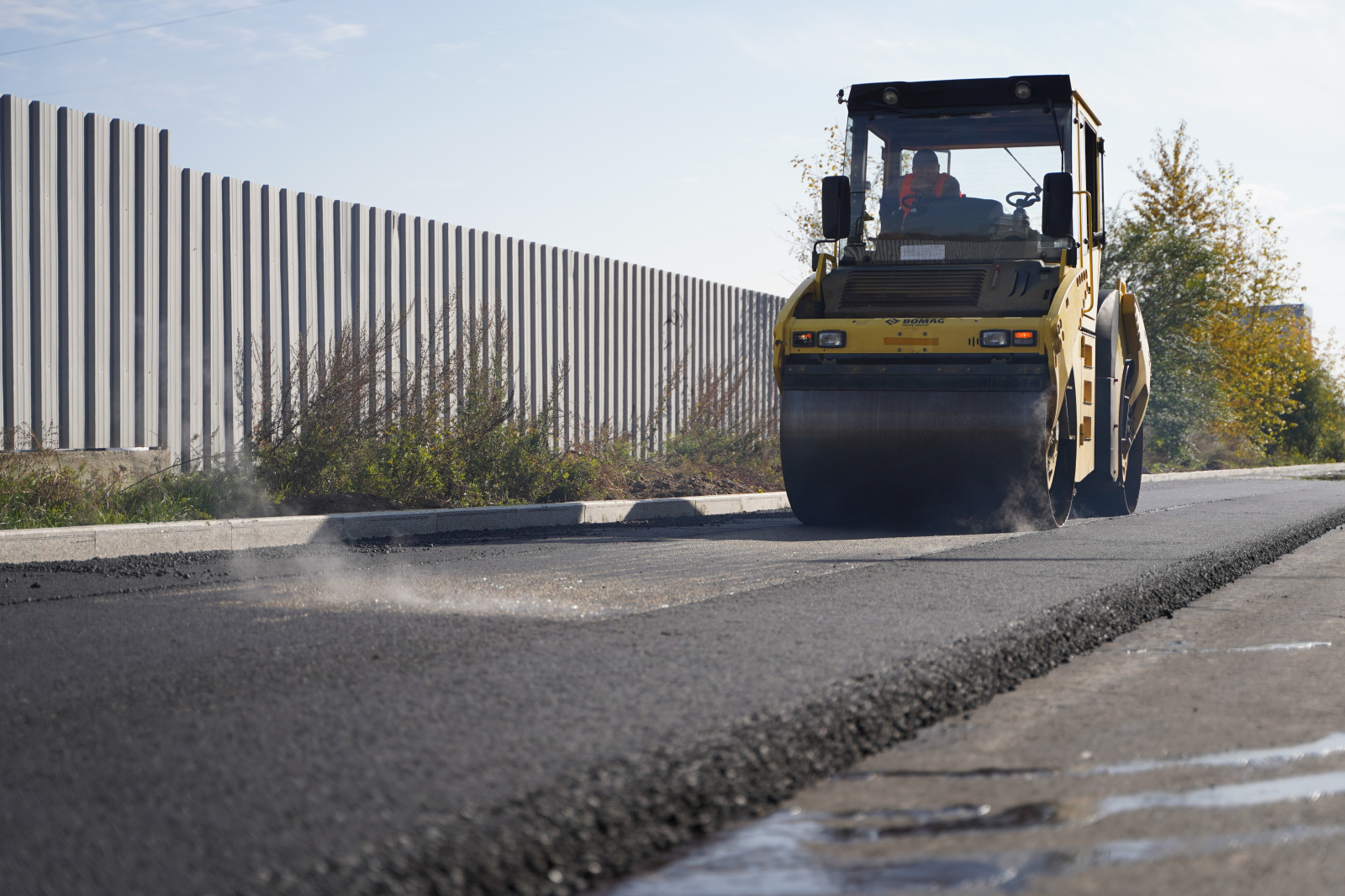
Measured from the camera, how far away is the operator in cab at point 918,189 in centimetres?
1014

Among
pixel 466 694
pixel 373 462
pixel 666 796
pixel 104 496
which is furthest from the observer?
pixel 373 462

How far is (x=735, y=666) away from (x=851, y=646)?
0.57 meters

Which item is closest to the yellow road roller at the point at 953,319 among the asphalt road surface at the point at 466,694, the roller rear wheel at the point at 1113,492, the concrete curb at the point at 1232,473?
the roller rear wheel at the point at 1113,492

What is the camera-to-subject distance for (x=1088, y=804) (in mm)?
2873

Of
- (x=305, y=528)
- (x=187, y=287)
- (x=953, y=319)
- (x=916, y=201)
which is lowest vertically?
(x=305, y=528)

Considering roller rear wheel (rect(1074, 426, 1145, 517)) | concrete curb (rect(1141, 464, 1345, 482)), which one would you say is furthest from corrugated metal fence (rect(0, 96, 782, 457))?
concrete curb (rect(1141, 464, 1345, 482))

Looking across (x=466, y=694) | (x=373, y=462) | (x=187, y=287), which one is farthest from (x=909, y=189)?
(x=466, y=694)

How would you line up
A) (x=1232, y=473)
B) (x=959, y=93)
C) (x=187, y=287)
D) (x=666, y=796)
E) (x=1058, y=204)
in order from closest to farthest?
(x=666, y=796), (x=1058, y=204), (x=959, y=93), (x=187, y=287), (x=1232, y=473)

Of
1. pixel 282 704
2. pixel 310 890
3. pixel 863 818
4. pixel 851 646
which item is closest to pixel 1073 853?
pixel 863 818

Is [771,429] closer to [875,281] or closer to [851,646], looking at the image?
[875,281]

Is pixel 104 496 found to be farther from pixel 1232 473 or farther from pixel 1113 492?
pixel 1232 473

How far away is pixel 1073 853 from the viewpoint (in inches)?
99.7

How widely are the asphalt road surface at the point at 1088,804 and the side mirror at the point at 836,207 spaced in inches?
242

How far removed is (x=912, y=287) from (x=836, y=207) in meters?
0.98
